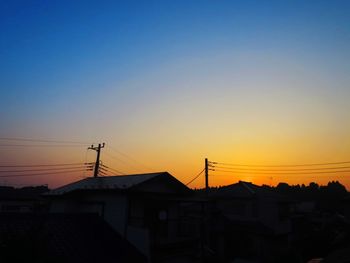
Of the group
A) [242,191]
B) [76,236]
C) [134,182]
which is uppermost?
[134,182]

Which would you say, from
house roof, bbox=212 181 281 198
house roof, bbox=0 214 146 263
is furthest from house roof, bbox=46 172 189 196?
house roof, bbox=212 181 281 198

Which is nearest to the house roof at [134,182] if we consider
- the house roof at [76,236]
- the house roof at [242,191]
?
the house roof at [76,236]

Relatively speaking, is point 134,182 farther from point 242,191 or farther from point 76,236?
point 242,191

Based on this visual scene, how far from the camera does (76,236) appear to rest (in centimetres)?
1535

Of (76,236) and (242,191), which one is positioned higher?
(242,191)

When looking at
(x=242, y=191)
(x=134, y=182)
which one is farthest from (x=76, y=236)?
(x=242, y=191)

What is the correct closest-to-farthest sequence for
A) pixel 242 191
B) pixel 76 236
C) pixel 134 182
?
pixel 76 236 < pixel 134 182 < pixel 242 191

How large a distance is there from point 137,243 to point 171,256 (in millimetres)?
2556

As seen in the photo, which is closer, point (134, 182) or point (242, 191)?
point (134, 182)

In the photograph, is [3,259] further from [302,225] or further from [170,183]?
[302,225]

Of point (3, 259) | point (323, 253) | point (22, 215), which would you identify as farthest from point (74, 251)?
point (323, 253)

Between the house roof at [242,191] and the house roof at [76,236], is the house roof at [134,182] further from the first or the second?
the house roof at [242,191]

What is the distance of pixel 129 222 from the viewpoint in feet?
56.2

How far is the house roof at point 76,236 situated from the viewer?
45.3ft
